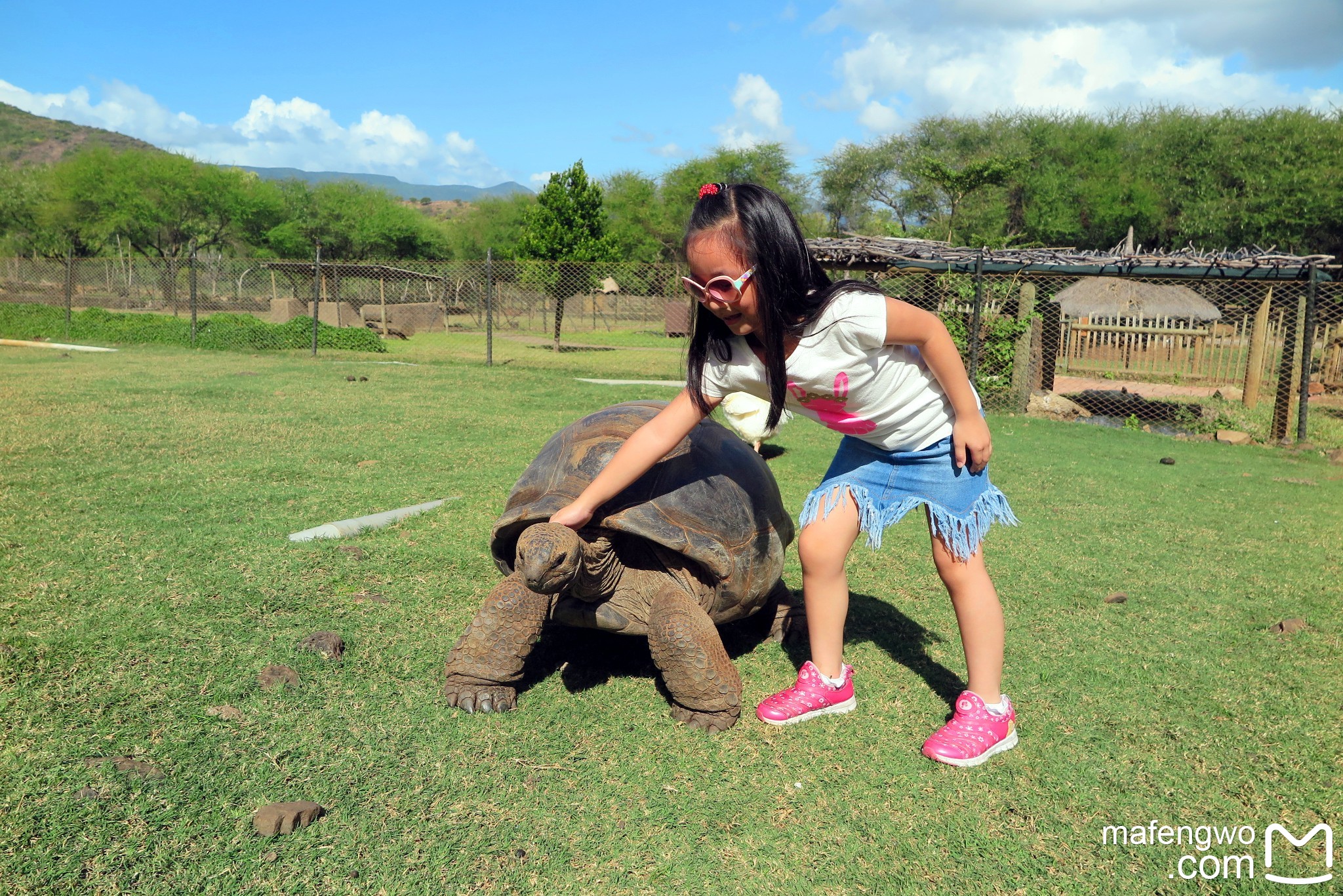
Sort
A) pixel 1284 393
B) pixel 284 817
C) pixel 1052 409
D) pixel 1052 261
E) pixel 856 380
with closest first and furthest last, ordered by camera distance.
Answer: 1. pixel 284 817
2. pixel 856 380
3. pixel 1284 393
4. pixel 1052 409
5. pixel 1052 261

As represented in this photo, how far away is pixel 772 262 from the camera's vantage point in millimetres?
2482

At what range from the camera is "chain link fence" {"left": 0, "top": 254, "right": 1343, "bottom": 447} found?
12562mm

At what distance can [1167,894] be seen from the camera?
222 cm

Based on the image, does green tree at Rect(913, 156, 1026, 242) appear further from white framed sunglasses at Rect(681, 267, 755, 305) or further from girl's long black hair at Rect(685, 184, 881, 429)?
white framed sunglasses at Rect(681, 267, 755, 305)

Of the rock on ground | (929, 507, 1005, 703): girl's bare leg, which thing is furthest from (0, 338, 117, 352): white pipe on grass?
(929, 507, 1005, 703): girl's bare leg

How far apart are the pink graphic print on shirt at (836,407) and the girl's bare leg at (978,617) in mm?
449

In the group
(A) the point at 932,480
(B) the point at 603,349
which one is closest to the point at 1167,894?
(A) the point at 932,480

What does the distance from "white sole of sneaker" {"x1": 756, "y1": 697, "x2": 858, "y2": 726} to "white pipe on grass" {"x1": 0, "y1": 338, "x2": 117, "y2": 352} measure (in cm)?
1688

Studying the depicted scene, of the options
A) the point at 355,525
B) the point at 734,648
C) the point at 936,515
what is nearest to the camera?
the point at 936,515

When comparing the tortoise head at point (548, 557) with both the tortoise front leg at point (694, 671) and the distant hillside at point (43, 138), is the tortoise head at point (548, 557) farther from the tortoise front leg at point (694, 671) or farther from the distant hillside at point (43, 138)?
the distant hillside at point (43, 138)

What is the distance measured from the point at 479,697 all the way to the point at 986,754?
1.63 metres

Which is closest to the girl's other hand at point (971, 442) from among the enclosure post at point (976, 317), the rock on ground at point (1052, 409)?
the enclosure post at point (976, 317)

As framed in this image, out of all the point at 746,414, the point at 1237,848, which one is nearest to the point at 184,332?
the point at 746,414

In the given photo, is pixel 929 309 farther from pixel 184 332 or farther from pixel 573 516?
pixel 184 332
